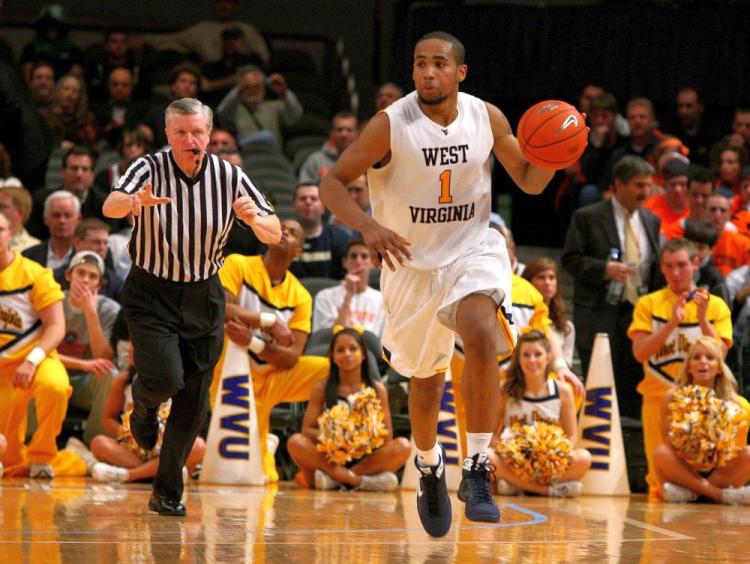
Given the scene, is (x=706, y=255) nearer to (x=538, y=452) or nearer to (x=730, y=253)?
(x=730, y=253)

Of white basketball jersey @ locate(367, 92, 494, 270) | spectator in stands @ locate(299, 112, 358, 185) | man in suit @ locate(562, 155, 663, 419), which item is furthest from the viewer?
spectator in stands @ locate(299, 112, 358, 185)

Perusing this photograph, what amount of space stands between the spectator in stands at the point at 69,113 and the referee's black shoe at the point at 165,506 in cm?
692

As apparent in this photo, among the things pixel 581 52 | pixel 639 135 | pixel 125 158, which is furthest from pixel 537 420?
pixel 581 52

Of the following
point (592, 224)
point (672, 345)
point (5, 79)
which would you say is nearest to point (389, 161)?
point (672, 345)

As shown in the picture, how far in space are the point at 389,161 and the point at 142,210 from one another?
1402mm

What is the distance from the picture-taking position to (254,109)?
1341cm

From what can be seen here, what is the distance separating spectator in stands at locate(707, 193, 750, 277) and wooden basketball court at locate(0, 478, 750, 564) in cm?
295

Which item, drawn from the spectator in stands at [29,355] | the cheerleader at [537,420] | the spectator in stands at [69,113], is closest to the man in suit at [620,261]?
the cheerleader at [537,420]

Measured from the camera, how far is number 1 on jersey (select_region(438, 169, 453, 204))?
5851 mm

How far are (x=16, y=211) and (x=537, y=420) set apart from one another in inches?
176

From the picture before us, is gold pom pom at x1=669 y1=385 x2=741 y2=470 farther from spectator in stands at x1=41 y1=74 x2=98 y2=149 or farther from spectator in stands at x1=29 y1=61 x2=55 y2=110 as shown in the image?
spectator in stands at x1=29 y1=61 x2=55 y2=110

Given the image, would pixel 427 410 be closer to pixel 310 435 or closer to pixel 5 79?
pixel 310 435

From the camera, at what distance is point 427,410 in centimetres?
607

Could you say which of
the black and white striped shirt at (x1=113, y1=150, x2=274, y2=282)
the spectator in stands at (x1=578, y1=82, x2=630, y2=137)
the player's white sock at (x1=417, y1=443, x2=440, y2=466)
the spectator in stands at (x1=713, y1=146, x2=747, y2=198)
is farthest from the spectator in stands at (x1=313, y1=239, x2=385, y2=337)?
the spectator in stands at (x1=713, y1=146, x2=747, y2=198)
